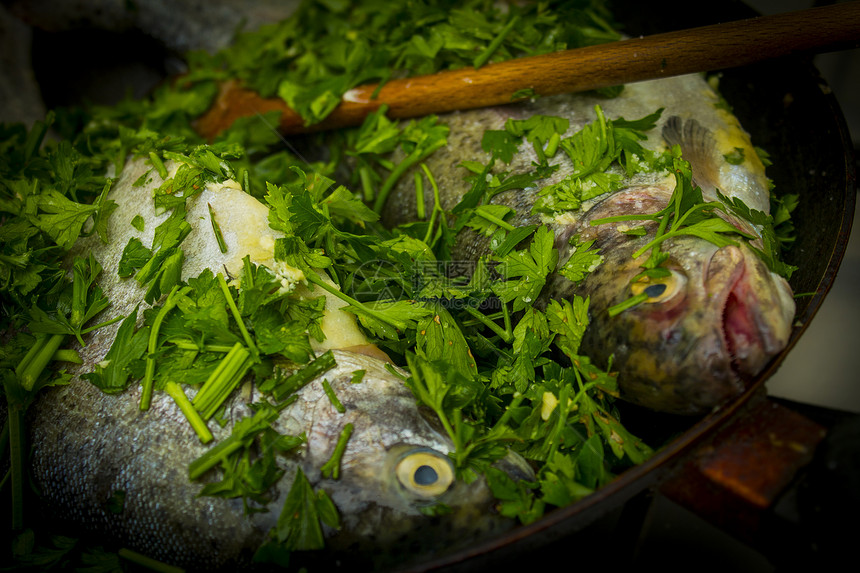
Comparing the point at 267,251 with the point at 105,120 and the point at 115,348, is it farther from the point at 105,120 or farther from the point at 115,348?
the point at 105,120

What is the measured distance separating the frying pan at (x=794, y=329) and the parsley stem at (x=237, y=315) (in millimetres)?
661

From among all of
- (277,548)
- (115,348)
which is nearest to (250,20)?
(115,348)

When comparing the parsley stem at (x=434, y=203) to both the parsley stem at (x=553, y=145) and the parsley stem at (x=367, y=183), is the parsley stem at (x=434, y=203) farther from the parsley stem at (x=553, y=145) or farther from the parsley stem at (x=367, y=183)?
the parsley stem at (x=553, y=145)

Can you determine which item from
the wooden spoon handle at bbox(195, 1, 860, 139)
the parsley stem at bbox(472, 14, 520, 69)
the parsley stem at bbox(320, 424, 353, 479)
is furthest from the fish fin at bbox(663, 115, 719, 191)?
the parsley stem at bbox(320, 424, 353, 479)

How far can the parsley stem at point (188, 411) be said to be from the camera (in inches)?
52.9

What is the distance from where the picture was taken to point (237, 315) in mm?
1427

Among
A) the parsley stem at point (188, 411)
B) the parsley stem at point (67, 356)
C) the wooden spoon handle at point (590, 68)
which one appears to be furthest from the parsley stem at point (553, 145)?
the parsley stem at point (67, 356)

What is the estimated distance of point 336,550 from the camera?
1.25 metres

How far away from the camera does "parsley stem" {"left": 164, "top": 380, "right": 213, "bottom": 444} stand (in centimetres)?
134

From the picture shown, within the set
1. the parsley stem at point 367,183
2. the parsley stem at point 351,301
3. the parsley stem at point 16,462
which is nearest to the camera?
the parsley stem at point 16,462

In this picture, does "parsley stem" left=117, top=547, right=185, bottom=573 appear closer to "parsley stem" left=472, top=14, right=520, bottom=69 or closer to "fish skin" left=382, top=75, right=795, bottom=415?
"fish skin" left=382, top=75, right=795, bottom=415

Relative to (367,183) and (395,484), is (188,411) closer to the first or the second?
(395,484)

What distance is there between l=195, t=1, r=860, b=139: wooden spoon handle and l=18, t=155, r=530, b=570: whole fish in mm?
1013

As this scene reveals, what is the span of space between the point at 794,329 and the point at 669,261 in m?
0.32
